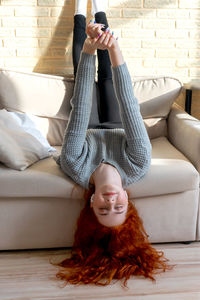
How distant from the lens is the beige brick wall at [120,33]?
255 cm

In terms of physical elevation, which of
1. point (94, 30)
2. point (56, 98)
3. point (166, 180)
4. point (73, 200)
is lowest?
point (73, 200)

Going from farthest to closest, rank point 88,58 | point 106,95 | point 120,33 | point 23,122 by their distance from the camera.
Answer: point 120,33, point 106,95, point 23,122, point 88,58

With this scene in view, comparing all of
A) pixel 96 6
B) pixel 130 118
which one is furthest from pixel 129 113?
pixel 96 6

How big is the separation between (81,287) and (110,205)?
Answer: 391 millimetres

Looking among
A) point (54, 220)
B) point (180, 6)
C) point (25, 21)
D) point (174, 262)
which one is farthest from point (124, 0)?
point (174, 262)

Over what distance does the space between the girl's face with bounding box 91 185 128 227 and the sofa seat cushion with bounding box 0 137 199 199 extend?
0.15 metres

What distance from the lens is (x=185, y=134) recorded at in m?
2.12

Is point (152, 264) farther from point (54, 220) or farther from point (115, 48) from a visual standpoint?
point (115, 48)

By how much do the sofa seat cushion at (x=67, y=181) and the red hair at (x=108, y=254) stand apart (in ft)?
0.33

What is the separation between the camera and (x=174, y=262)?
5.80 ft

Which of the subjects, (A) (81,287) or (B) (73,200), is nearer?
(A) (81,287)

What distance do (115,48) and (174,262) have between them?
42.7 inches

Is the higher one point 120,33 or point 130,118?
point 120,33

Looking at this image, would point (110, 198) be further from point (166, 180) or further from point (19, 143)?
point (19, 143)
